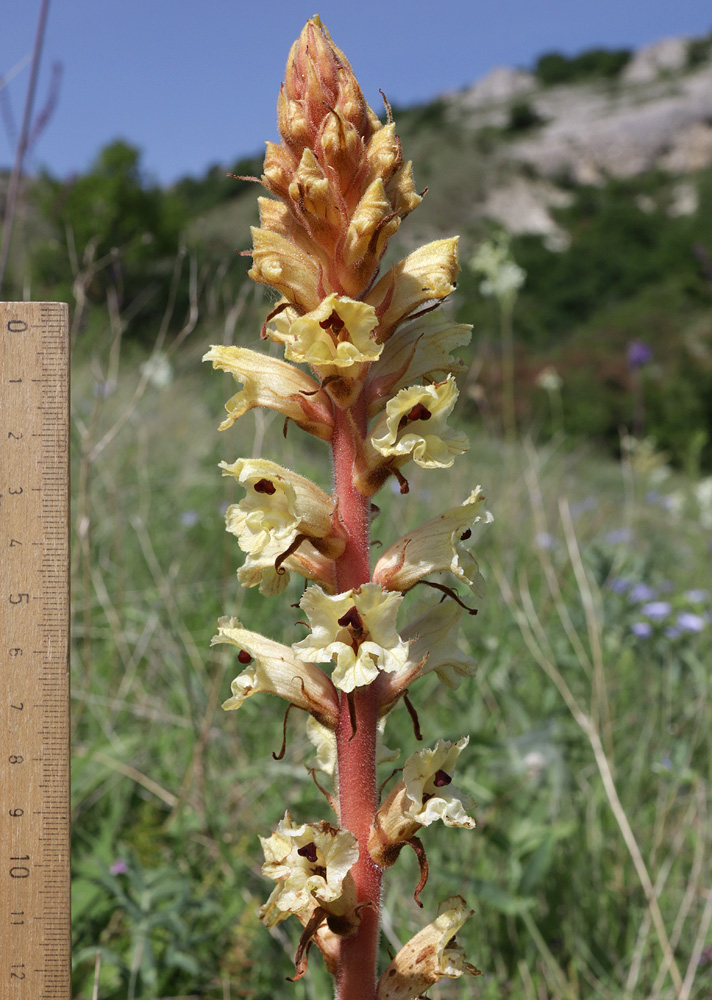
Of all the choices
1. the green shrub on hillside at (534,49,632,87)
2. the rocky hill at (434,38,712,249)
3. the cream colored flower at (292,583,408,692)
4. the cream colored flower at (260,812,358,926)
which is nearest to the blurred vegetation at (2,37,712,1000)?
the cream colored flower at (260,812,358,926)

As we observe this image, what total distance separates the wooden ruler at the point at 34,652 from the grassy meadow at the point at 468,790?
0.55ft

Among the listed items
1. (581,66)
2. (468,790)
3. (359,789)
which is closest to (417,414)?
(359,789)

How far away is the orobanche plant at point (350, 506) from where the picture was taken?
1.37 m

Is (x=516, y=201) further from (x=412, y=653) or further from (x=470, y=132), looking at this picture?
(x=412, y=653)

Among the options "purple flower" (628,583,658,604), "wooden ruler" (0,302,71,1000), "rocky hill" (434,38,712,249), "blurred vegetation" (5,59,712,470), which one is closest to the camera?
"wooden ruler" (0,302,71,1000)

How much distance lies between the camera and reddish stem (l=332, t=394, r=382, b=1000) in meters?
1.41

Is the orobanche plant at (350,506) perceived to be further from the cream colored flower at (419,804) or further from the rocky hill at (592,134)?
the rocky hill at (592,134)

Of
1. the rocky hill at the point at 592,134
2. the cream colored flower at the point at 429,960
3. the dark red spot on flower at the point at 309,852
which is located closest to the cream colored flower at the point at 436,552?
the dark red spot on flower at the point at 309,852

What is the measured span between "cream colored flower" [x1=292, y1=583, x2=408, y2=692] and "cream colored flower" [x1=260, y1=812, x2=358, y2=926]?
0.27 m

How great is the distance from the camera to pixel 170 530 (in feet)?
17.3

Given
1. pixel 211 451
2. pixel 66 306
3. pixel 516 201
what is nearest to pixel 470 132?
pixel 516 201

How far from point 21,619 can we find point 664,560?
5.68m

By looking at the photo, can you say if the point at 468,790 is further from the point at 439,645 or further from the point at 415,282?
the point at 415,282

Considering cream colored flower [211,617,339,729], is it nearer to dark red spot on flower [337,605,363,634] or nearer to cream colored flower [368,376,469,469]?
dark red spot on flower [337,605,363,634]
